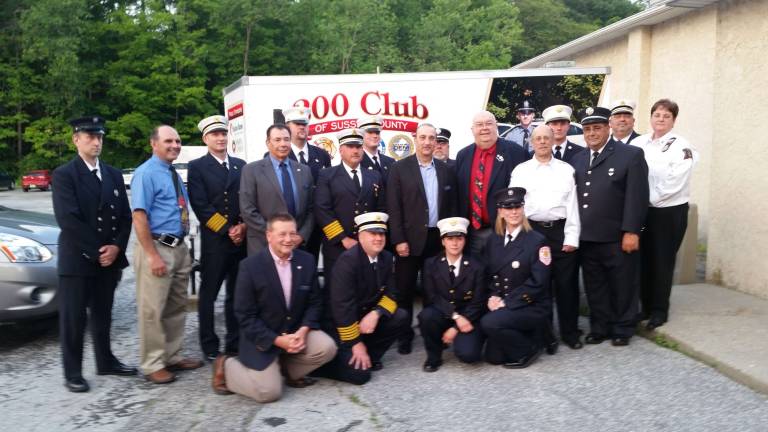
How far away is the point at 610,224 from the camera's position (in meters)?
5.39

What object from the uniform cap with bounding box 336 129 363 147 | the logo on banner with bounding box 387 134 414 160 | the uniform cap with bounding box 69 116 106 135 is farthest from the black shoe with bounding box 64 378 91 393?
the logo on banner with bounding box 387 134 414 160

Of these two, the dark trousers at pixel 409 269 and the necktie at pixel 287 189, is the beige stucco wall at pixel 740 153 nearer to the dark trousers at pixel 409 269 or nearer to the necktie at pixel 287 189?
the dark trousers at pixel 409 269

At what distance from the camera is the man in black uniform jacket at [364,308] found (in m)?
4.78

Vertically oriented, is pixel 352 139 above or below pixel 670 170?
above

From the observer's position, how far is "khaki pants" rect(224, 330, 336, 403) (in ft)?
14.4

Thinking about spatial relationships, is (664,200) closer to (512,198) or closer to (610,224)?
(610,224)

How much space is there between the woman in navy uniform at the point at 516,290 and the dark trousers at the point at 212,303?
79.5 inches

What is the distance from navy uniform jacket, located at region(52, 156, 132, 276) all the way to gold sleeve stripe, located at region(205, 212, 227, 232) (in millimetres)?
691

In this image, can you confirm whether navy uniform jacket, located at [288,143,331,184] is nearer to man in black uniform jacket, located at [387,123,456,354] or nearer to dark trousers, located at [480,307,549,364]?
man in black uniform jacket, located at [387,123,456,354]

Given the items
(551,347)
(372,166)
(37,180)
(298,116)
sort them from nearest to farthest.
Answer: (551,347) → (372,166) → (298,116) → (37,180)

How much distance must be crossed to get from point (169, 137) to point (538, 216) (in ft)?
9.68

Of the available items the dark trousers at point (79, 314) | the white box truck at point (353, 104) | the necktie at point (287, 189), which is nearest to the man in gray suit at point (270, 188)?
the necktie at point (287, 189)

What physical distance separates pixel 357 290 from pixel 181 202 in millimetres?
1487

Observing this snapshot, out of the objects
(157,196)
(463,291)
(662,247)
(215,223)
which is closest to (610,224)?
(662,247)
